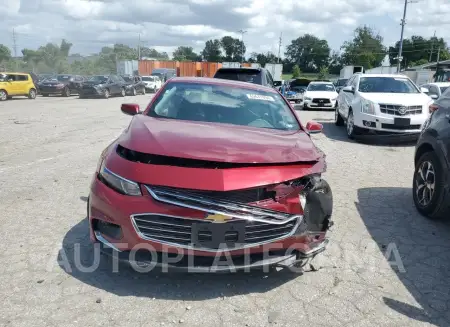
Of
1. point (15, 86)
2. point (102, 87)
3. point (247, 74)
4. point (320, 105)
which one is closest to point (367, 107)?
point (247, 74)

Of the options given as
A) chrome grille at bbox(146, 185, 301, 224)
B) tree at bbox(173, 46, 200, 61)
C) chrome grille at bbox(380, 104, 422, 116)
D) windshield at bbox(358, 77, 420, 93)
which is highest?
tree at bbox(173, 46, 200, 61)

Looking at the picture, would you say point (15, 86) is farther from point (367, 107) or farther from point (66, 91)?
point (367, 107)

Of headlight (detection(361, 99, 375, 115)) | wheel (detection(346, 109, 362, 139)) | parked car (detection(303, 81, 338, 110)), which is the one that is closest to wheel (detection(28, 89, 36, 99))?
parked car (detection(303, 81, 338, 110))

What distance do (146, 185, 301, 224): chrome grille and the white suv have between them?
7819 mm

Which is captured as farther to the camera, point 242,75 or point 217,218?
point 242,75

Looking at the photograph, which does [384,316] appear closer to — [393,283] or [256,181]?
[393,283]

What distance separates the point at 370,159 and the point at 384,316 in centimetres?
581

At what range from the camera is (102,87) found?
25984 mm

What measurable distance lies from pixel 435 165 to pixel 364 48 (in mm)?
105040

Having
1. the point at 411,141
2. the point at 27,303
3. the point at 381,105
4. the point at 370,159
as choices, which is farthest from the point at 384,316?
the point at 411,141

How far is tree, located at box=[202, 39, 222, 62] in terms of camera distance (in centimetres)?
11794

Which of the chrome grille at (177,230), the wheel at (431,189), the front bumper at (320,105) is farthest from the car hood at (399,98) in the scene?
the front bumper at (320,105)

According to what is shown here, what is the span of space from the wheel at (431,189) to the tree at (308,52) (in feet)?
381

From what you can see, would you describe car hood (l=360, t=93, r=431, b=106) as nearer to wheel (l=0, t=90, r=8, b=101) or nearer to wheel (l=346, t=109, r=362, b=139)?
wheel (l=346, t=109, r=362, b=139)
